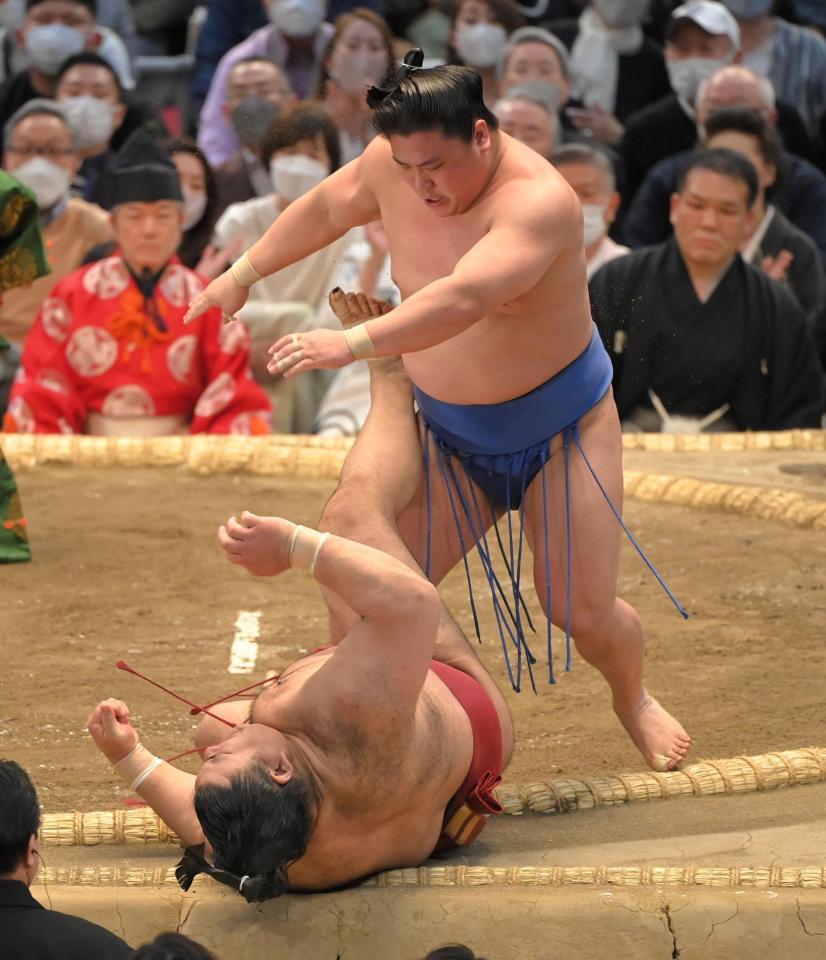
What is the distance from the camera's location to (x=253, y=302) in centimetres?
532

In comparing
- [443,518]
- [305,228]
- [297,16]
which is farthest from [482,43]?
[443,518]

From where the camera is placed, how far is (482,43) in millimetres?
5902

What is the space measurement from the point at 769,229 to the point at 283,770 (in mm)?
3406

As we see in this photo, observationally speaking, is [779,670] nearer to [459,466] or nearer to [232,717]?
[459,466]

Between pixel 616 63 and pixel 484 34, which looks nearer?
pixel 484 34

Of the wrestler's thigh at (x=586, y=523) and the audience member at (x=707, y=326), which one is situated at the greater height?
the wrestler's thigh at (x=586, y=523)

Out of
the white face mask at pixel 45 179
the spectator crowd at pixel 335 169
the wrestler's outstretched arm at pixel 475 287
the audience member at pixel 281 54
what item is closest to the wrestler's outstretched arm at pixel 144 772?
the wrestler's outstretched arm at pixel 475 287

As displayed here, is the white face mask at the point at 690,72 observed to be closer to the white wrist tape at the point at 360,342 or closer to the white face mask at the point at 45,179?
the white face mask at the point at 45,179

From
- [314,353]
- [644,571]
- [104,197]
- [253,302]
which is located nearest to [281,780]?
[314,353]

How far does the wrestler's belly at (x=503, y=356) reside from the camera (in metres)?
2.45

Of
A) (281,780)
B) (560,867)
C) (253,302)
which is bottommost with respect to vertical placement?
(253,302)

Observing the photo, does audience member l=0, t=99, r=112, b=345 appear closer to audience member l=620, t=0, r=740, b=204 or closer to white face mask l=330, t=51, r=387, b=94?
white face mask l=330, t=51, r=387, b=94

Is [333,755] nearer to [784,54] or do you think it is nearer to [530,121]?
[530,121]

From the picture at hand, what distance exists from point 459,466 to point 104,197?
3459 millimetres
